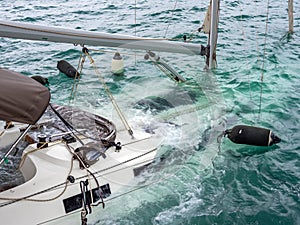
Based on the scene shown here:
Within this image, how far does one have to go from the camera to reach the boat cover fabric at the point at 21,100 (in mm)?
4484

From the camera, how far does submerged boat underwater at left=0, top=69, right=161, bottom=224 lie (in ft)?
15.6

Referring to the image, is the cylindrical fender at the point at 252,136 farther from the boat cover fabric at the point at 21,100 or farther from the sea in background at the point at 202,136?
the boat cover fabric at the point at 21,100

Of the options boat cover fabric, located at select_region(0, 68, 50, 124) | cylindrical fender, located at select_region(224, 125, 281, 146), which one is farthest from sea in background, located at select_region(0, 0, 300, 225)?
boat cover fabric, located at select_region(0, 68, 50, 124)

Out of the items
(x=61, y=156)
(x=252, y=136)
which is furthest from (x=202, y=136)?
(x=61, y=156)

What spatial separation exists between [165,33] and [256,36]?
309 centimetres

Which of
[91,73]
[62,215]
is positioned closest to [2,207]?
[62,215]

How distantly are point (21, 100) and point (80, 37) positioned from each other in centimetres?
188

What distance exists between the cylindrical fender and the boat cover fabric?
3.68 metres

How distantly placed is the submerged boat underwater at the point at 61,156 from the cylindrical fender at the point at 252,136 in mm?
1430

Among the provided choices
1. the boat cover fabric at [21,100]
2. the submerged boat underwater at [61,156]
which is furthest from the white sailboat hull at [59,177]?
the boat cover fabric at [21,100]

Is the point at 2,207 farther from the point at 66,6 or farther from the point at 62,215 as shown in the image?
the point at 66,6

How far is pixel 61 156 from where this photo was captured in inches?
240

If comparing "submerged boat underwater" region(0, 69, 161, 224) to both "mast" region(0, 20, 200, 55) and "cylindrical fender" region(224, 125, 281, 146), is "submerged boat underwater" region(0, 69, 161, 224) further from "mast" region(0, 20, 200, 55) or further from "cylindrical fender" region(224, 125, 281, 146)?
"cylindrical fender" region(224, 125, 281, 146)

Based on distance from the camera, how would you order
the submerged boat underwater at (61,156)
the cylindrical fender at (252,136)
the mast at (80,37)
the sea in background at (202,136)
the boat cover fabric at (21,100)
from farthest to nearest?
the cylindrical fender at (252,136)
the sea in background at (202,136)
the mast at (80,37)
the submerged boat underwater at (61,156)
the boat cover fabric at (21,100)
